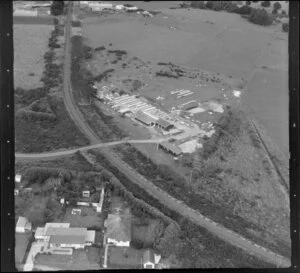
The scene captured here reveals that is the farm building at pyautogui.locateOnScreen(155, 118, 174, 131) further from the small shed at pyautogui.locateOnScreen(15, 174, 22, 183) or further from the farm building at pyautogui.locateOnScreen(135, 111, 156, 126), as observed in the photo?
the small shed at pyautogui.locateOnScreen(15, 174, 22, 183)

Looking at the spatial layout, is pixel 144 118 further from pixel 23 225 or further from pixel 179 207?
pixel 23 225

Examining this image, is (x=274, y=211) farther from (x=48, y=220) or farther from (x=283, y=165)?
(x=48, y=220)

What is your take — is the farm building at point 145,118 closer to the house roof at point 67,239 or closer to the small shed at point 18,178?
the small shed at point 18,178

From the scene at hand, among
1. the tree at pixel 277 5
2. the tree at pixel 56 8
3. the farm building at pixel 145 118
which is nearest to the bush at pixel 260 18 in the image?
the tree at pixel 277 5

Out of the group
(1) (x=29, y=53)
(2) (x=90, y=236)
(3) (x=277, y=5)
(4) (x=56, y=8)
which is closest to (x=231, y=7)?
(3) (x=277, y=5)

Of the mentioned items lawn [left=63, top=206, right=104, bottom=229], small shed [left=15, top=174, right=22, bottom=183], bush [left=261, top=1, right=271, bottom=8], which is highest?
bush [left=261, top=1, right=271, bottom=8]

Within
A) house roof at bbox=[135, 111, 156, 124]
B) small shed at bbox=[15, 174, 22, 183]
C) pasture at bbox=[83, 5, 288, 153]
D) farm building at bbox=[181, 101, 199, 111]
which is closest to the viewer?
small shed at bbox=[15, 174, 22, 183]

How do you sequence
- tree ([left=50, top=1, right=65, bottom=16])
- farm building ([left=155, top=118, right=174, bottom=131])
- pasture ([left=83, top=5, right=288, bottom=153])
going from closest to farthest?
farm building ([left=155, top=118, right=174, bottom=131])
pasture ([left=83, top=5, right=288, bottom=153])
tree ([left=50, top=1, right=65, bottom=16])

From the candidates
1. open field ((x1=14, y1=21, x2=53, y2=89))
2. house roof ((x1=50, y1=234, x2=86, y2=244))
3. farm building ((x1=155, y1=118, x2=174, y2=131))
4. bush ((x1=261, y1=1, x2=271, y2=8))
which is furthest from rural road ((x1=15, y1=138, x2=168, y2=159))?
bush ((x1=261, y1=1, x2=271, y2=8))
